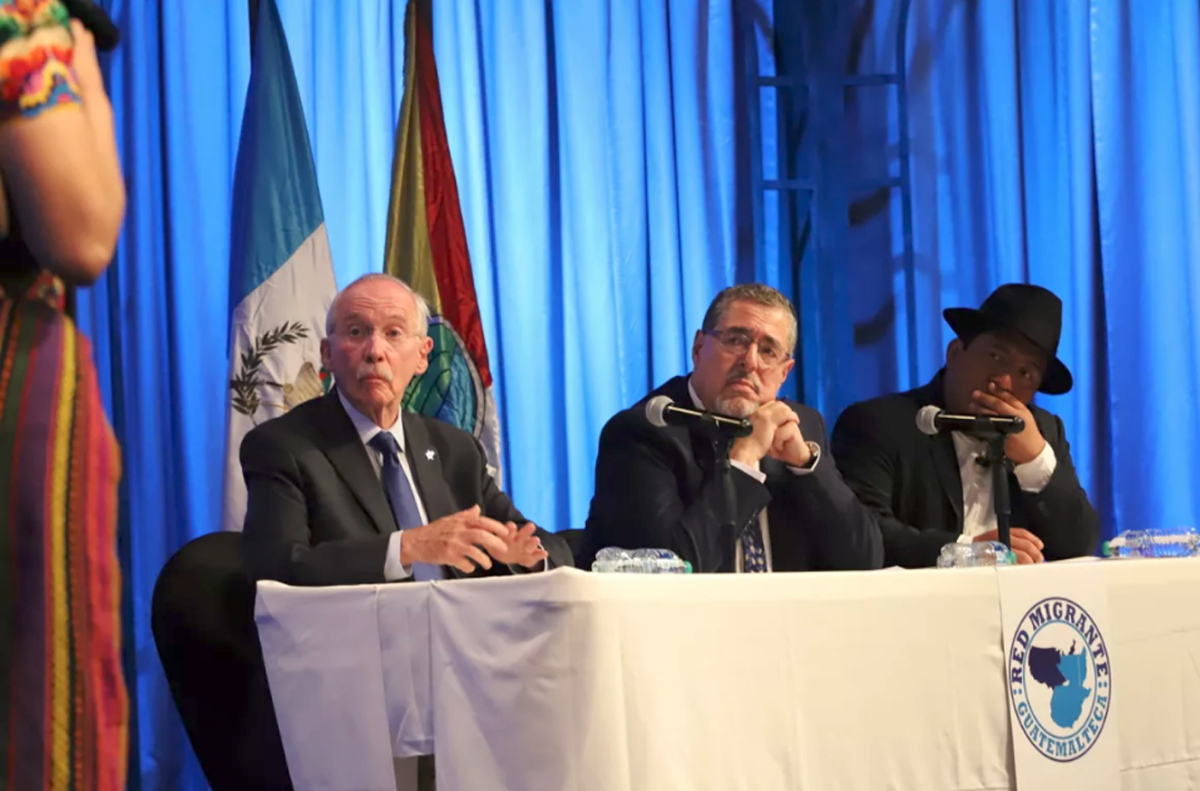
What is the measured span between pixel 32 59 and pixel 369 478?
201 cm

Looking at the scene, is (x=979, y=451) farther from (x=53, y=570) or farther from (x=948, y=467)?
(x=53, y=570)

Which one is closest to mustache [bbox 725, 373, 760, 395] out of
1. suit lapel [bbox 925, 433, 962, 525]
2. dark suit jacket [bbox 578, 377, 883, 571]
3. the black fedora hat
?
dark suit jacket [bbox 578, 377, 883, 571]

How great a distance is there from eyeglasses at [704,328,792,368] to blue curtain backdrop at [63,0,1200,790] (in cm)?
149

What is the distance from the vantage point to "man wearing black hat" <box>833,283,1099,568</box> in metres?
3.50

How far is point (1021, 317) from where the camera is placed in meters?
3.62

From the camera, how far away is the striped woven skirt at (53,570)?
935 millimetres

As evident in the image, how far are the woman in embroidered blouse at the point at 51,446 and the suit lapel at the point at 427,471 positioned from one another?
2.03 m

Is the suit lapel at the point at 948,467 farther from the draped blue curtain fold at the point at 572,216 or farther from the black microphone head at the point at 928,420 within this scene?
the draped blue curtain fold at the point at 572,216

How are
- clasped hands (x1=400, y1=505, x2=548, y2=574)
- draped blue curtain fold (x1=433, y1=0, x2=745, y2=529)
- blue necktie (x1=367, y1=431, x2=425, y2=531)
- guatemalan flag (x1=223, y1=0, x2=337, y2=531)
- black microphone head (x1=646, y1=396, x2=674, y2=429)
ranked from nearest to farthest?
clasped hands (x1=400, y1=505, x2=548, y2=574)
black microphone head (x1=646, y1=396, x2=674, y2=429)
blue necktie (x1=367, y1=431, x2=425, y2=531)
guatemalan flag (x1=223, y1=0, x2=337, y2=531)
draped blue curtain fold (x1=433, y1=0, x2=745, y2=529)

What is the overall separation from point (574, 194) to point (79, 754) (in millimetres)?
3744

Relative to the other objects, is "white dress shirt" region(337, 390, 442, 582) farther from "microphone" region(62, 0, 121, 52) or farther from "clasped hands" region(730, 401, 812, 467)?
"microphone" region(62, 0, 121, 52)

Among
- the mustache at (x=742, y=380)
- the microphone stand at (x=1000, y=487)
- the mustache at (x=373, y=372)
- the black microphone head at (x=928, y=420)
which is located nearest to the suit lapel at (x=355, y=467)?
the mustache at (x=373, y=372)

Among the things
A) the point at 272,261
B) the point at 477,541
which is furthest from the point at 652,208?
the point at 477,541

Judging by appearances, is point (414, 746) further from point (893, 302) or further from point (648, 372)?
point (893, 302)
